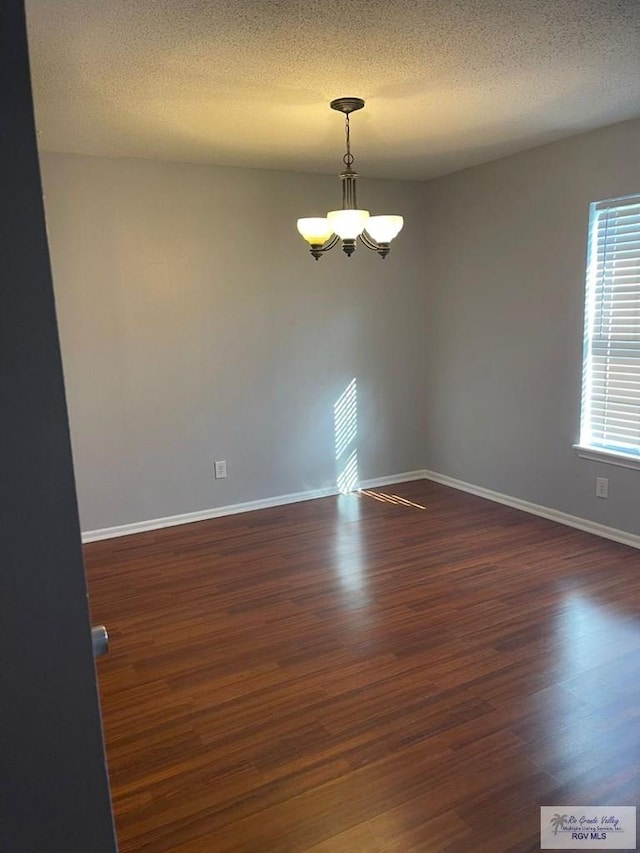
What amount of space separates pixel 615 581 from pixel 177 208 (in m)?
A: 3.51

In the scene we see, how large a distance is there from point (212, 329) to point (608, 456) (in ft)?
8.99

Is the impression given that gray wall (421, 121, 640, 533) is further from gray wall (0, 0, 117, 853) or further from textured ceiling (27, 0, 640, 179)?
gray wall (0, 0, 117, 853)

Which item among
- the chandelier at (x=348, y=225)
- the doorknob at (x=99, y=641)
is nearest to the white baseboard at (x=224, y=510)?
the chandelier at (x=348, y=225)

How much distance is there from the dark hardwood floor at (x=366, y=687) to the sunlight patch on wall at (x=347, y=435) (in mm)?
1020

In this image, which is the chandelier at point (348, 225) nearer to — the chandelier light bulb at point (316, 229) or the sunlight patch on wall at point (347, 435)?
the chandelier light bulb at point (316, 229)

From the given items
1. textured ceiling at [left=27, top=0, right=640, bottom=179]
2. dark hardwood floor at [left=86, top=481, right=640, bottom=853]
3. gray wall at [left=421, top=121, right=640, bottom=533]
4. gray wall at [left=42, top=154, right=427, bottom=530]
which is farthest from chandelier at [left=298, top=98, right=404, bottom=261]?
dark hardwood floor at [left=86, top=481, right=640, bottom=853]

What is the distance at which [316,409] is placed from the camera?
4805 mm

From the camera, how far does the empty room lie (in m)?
0.81

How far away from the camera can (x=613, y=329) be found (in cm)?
372

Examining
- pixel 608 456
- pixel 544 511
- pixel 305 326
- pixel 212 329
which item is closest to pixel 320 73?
pixel 212 329

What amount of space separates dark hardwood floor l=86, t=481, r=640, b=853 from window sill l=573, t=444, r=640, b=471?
0.50 meters

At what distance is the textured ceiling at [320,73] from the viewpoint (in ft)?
6.71

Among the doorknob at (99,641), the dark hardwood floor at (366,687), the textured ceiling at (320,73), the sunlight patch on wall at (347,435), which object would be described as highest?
the textured ceiling at (320,73)

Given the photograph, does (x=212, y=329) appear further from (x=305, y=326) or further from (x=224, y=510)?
(x=224, y=510)
